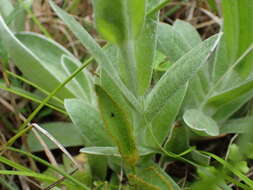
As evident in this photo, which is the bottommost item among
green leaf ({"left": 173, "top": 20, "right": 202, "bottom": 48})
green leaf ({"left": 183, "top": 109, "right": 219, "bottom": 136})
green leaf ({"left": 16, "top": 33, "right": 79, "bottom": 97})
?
green leaf ({"left": 183, "top": 109, "right": 219, "bottom": 136})

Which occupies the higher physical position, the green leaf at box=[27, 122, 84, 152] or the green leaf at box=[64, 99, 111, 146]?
the green leaf at box=[64, 99, 111, 146]

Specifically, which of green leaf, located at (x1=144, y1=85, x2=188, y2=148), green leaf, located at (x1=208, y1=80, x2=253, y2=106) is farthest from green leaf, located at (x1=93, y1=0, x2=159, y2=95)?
green leaf, located at (x1=208, y1=80, x2=253, y2=106)

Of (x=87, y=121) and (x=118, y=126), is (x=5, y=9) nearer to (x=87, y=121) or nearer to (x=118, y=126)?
(x=87, y=121)

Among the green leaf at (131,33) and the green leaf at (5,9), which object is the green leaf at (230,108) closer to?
the green leaf at (131,33)

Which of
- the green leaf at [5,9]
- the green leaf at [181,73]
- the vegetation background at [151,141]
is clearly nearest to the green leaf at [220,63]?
the vegetation background at [151,141]

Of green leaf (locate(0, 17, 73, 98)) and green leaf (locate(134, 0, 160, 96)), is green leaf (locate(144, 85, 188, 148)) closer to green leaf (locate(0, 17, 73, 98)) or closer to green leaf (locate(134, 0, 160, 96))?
green leaf (locate(134, 0, 160, 96))

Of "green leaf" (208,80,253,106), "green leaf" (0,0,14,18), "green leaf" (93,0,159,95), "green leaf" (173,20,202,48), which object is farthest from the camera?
"green leaf" (0,0,14,18)

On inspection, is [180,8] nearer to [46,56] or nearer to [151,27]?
[46,56]
